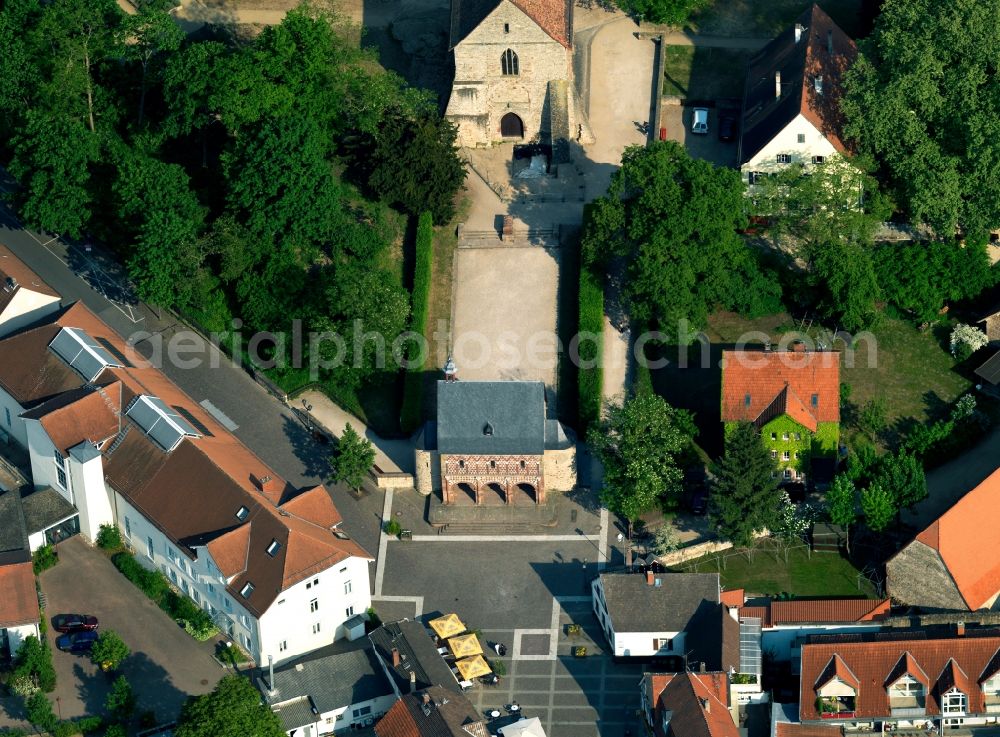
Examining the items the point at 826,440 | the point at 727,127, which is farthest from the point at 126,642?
the point at 727,127

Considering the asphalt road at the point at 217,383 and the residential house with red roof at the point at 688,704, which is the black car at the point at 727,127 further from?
the residential house with red roof at the point at 688,704

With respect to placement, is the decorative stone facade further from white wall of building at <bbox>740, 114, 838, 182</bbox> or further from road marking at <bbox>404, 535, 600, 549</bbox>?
white wall of building at <bbox>740, 114, 838, 182</bbox>

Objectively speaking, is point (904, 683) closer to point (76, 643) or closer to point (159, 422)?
point (159, 422)

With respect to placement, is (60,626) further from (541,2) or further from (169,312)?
(541,2)

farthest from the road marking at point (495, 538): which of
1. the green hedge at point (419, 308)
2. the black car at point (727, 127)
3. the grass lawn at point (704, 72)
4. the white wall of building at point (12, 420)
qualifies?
the grass lawn at point (704, 72)

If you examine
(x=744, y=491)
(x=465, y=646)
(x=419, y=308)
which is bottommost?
(x=465, y=646)
